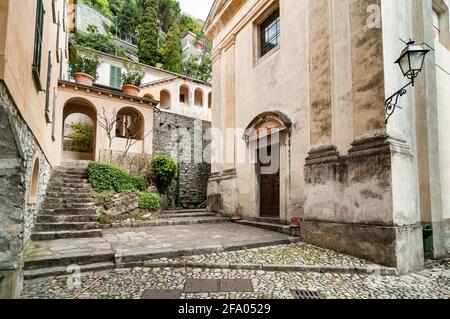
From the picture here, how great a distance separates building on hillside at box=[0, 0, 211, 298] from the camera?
270cm

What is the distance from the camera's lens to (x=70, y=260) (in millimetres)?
3854

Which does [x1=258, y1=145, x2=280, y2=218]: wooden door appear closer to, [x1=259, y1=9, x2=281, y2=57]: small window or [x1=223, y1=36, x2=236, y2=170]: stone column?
[x1=223, y1=36, x2=236, y2=170]: stone column

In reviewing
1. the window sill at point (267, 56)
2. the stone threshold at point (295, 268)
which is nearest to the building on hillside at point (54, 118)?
→ the stone threshold at point (295, 268)

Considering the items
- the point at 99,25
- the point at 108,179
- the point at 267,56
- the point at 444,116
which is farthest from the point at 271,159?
the point at 99,25

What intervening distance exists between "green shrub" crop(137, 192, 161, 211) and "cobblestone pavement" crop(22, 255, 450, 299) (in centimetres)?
457

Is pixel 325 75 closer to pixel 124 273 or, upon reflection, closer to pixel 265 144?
pixel 265 144

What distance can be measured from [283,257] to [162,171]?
736 centimetres

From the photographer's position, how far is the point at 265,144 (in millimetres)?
8062

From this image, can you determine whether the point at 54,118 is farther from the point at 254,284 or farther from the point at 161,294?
the point at 254,284

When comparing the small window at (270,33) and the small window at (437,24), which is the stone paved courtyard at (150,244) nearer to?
the small window at (270,33)

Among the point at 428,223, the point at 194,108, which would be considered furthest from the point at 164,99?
the point at 428,223

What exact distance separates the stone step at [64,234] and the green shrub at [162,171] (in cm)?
499

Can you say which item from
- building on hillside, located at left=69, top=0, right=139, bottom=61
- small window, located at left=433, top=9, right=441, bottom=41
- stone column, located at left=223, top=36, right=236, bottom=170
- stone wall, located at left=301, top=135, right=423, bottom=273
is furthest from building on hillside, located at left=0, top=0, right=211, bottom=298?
small window, located at left=433, top=9, right=441, bottom=41

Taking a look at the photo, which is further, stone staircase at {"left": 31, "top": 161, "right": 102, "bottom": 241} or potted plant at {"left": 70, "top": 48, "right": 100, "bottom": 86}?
potted plant at {"left": 70, "top": 48, "right": 100, "bottom": 86}
